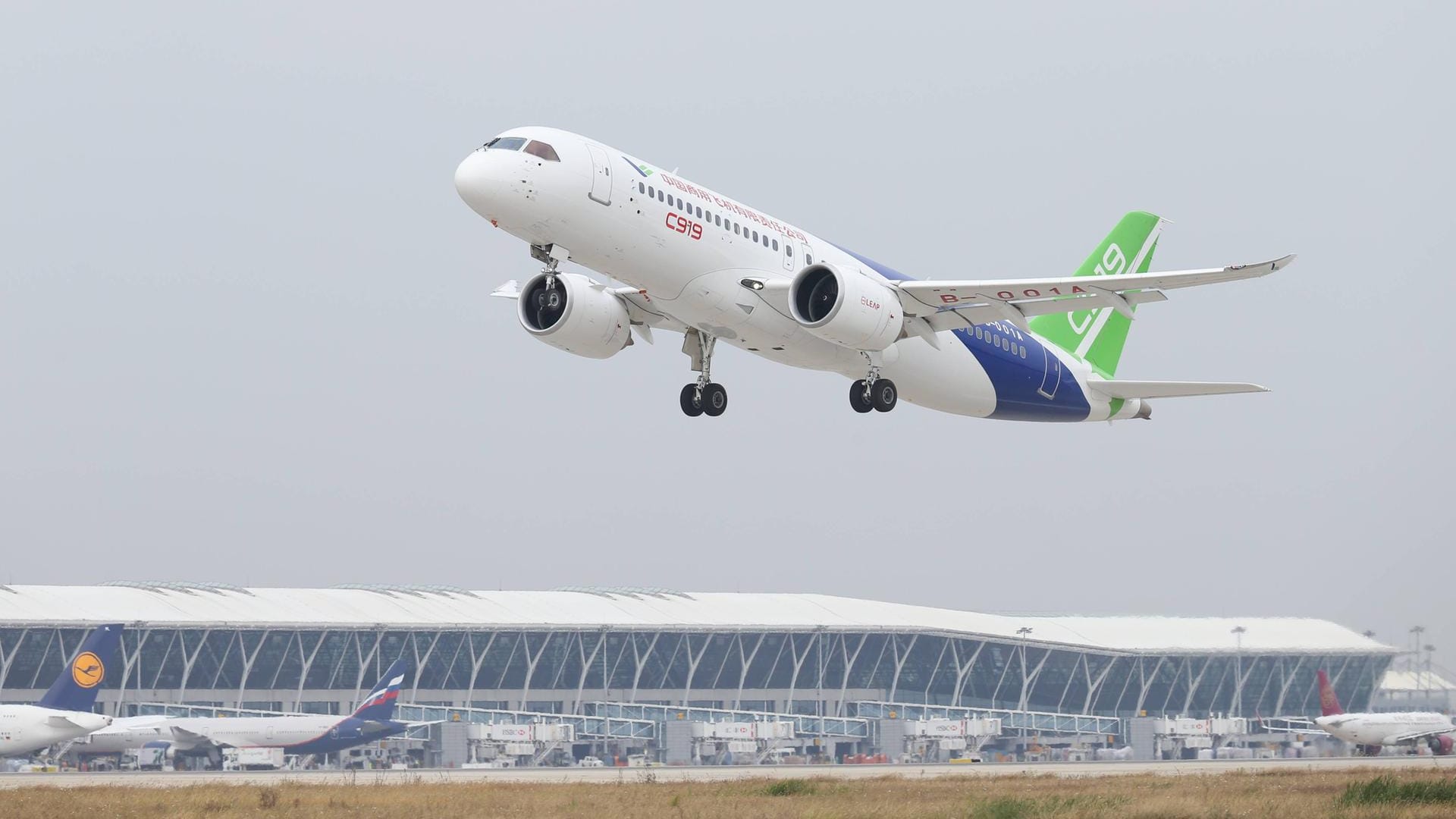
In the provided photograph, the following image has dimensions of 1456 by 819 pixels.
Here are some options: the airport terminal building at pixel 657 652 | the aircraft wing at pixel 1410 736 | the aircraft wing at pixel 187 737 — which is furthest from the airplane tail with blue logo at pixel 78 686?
the aircraft wing at pixel 1410 736

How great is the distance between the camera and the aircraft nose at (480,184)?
3616cm

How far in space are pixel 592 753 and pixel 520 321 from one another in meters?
60.6

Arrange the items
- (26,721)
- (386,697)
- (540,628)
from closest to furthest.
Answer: (26,721) → (386,697) → (540,628)

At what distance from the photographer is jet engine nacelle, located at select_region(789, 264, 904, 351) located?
40.2m

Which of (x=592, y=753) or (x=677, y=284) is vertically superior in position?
(x=677, y=284)

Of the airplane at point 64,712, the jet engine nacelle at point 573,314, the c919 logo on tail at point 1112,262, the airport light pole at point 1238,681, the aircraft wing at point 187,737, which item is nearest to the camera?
the jet engine nacelle at point 573,314

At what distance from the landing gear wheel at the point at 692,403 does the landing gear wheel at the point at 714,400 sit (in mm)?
140

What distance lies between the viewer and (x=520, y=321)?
138ft

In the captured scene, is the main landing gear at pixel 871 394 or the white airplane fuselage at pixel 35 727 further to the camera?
the white airplane fuselage at pixel 35 727

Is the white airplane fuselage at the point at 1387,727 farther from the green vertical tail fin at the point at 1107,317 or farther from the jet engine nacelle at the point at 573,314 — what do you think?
the jet engine nacelle at the point at 573,314

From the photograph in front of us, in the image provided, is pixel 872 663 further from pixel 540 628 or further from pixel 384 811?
pixel 384 811

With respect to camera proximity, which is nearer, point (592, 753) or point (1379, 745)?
point (1379, 745)

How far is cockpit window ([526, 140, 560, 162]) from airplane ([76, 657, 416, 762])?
5479 centimetres

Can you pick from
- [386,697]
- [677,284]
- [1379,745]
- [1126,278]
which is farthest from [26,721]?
[1379,745]
